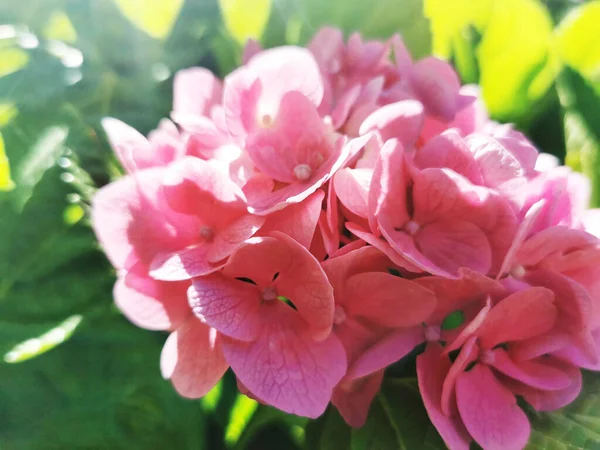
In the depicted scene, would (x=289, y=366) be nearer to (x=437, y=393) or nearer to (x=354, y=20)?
(x=437, y=393)

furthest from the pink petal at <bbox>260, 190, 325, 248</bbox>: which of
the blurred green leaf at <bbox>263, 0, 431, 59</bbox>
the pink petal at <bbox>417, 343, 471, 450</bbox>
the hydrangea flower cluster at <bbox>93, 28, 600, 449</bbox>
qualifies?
the blurred green leaf at <bbox>263, 0, 431, 59</bbox>

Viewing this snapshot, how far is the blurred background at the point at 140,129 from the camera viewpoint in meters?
0.39

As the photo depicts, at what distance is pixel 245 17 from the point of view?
1.92 feet

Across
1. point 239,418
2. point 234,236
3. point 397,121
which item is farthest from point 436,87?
point 239,418

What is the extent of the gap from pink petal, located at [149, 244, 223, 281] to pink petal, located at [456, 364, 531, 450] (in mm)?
159

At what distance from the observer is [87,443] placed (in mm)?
375

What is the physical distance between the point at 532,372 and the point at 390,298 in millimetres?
102

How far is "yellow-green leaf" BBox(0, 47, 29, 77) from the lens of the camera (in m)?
0.45

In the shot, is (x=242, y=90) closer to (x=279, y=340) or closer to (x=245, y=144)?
(x=245, y=144)

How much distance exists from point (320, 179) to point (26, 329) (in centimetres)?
24

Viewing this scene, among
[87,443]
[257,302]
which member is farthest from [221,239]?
[87,443]

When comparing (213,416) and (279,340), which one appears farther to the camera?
(213,416)

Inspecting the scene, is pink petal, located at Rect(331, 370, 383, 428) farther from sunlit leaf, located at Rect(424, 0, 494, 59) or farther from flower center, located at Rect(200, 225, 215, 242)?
sunlit leaf, located at Rect(424, 0, 494, 59)

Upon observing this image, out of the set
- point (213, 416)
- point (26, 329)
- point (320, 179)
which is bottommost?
point (213, 416)
